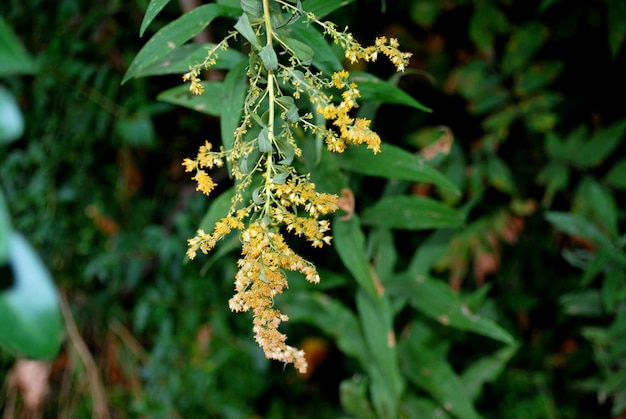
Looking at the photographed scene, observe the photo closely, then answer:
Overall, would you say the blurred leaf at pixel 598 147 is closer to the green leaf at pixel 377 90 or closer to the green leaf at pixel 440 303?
the green leaf at pixel 440 303

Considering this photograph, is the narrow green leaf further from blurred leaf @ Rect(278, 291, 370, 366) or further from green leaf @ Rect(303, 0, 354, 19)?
blurred leaf @ Rect(278, 291, 370, 366)

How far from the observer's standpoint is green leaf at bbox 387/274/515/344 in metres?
1.30

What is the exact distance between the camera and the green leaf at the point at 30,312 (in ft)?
1.22

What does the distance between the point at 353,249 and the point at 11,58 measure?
80cm

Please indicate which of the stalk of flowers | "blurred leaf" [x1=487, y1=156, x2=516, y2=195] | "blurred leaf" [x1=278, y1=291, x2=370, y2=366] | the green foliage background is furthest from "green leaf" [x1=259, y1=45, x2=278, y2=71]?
"blurred leaf" [x1=487, y1=156, x2=516, y2=195]

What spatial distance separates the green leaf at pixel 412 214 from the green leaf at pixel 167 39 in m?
0.57

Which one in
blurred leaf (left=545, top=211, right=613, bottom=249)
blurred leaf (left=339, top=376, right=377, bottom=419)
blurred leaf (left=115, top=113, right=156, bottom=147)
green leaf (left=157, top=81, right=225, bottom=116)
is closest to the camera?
green leaf (left=157, top=81, right=225, bottom=116)

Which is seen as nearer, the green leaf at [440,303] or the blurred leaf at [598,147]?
the green leaf at [440,303]

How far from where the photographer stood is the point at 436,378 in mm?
1459

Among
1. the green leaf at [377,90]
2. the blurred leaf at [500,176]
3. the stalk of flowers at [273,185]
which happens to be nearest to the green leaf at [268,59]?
the stalk of flowers at [273,185]

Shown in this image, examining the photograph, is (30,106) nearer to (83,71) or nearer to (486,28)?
(83,71)

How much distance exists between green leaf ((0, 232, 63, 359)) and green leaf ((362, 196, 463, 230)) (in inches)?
36.2

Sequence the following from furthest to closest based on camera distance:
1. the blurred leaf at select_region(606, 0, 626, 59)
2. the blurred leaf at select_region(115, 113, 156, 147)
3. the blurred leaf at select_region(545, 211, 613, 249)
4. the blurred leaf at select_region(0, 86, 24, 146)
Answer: the blurred leaf at select_region(115, 113, 156, 147) < the blurred leaf at select_region(545, 211, 613, 249) < the blurred leaf at select_region(606, 0, 626, 59) < the blurred leaf at select_region(0, 86, 24, 146)

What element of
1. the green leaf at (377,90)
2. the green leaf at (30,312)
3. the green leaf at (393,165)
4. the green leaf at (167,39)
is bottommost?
the green leaf at (393,165)
